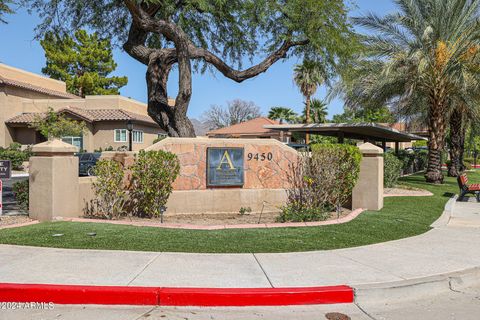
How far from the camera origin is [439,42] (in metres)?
19.6

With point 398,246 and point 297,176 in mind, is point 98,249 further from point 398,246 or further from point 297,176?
point 297,176

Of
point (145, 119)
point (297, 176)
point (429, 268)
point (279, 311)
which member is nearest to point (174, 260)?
point (279, 311)

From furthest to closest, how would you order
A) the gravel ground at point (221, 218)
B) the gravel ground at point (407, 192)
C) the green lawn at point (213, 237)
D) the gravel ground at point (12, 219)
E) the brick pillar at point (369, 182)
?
1. the gravel ground at point (407, 192)
2. the brick pillar at point (369, 182)
3. the gravel ground at point (221, 218)
4. the gravel ground at point (12, 219)
5. the green lawn at point (213, 237)

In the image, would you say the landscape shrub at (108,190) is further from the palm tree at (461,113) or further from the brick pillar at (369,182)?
the palm tree at (461,113)

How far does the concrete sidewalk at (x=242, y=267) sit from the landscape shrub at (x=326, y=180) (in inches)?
137

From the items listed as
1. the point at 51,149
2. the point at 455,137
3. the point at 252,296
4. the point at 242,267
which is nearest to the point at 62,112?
the point at 51,149

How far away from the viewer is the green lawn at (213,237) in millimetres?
7281

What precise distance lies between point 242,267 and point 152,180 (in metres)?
4.83

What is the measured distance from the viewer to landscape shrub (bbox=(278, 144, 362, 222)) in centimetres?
1106

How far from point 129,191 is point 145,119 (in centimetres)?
3067

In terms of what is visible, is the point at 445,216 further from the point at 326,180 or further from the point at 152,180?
the point at 152,180

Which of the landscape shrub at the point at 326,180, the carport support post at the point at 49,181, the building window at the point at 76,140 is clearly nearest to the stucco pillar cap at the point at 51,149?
the carport support post at the point at 49,181

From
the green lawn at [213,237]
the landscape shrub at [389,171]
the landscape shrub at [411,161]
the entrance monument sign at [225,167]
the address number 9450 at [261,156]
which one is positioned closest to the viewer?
the green lawn at [213,237]

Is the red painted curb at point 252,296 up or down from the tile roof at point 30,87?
down
